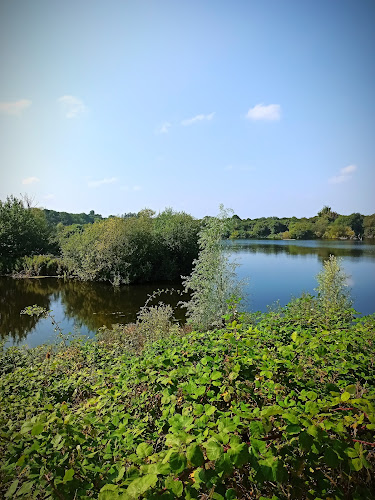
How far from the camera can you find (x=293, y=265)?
26.5 metres

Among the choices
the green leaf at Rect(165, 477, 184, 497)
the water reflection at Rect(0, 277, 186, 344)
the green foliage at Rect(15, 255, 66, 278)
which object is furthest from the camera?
the green foliage at Rect(15, 255, 66, 278)

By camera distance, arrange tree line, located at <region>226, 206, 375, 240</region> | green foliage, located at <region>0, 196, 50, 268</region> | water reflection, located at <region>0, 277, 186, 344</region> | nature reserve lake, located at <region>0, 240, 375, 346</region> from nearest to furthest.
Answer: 1. nature reserve lake, located at <region>0, 240, 375, 346</region>
2. water reflection, located at <region>0, 277, 186, 344</region>
3. green foliage, located at <region>0, 196, 50, 268</region>
4. tree line, located at <region>226, 206, 375, 240</region>

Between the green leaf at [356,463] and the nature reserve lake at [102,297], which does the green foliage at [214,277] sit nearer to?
the nature reserve lake at [102,297]

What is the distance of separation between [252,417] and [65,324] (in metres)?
11.7

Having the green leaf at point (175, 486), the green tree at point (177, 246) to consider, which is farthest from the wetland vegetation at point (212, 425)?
the green tree at point (177, 246)

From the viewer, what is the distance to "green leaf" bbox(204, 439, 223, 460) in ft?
3.73

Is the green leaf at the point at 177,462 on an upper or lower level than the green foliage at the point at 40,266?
upper

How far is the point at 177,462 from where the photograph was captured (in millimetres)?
1143

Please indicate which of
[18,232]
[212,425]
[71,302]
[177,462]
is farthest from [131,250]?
[177,462]

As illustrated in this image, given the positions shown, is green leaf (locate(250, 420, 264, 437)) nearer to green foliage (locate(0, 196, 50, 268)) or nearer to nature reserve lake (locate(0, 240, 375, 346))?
nature reserve lake (locate(0, 240, 375, 346))

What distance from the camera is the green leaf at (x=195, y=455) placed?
1144 mm

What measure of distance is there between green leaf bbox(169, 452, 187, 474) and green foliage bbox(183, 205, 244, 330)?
8.01m

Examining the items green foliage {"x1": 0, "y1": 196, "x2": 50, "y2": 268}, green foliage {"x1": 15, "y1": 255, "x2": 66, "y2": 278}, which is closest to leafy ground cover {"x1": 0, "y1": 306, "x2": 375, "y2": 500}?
green foliage {"x1": 15, "y1": 255, "x2": 66, "y2": 278}

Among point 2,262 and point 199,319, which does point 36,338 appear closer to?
point 199,319
